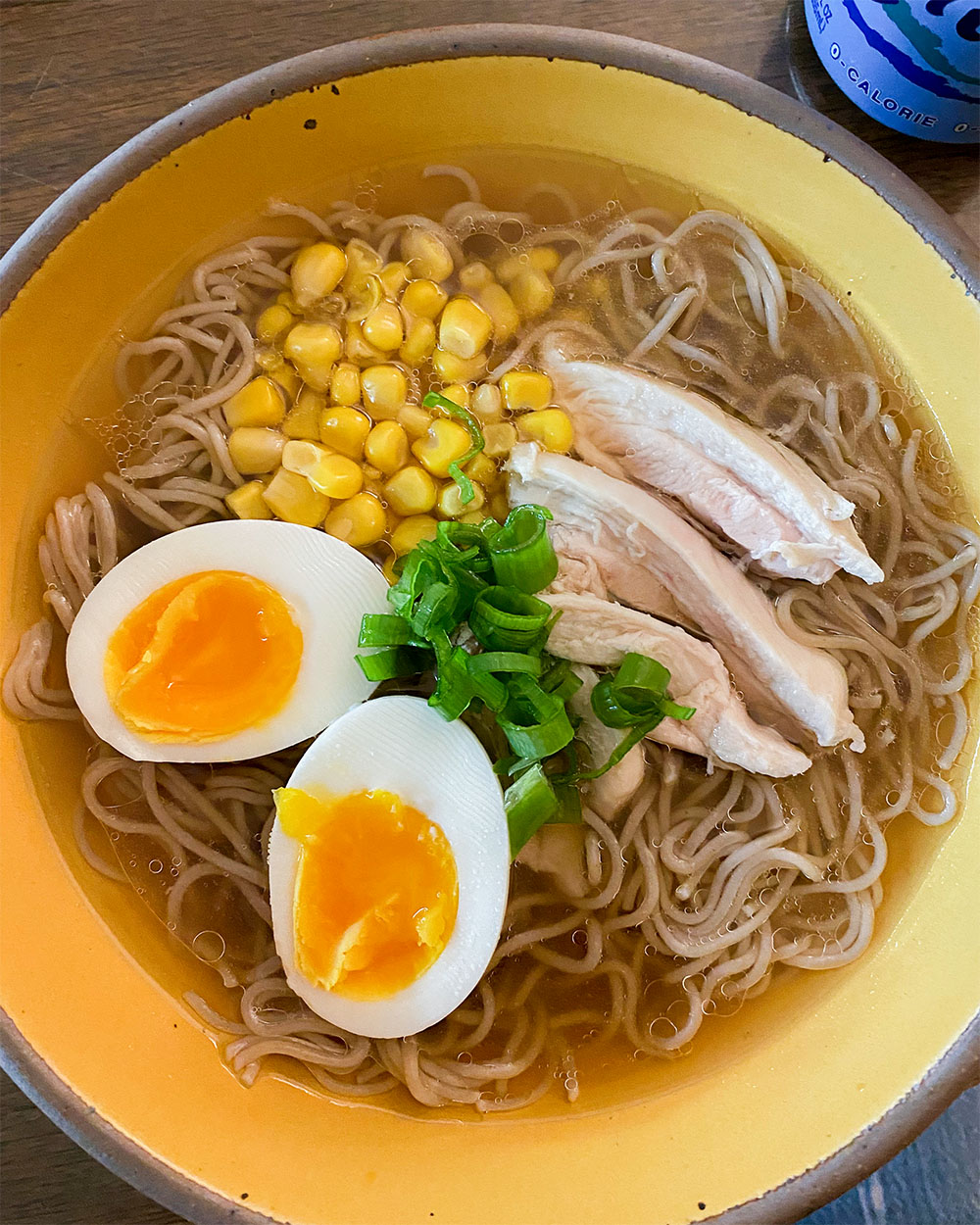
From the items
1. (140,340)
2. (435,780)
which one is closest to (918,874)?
(435,780)

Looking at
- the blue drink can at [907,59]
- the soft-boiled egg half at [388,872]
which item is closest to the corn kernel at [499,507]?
the soft-boiled egg half at [388,872]

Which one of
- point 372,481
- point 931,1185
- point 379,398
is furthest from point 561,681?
point 931,1185

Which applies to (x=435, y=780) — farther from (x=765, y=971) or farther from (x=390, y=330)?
(x=390, y=330)

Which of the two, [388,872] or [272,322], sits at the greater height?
[272,322]

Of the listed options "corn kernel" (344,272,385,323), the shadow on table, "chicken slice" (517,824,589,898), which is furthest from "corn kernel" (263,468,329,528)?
the shadow on table

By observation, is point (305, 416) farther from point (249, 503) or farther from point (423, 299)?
point (423, 299)

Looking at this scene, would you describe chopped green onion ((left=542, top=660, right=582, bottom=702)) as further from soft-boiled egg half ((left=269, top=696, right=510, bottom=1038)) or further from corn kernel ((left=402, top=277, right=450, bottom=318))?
corn kernel ((left=402, top=277, right=450, bottom=318))

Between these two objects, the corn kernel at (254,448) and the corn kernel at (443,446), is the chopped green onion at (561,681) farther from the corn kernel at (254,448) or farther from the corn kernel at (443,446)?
the corn kernel at (254,448)
